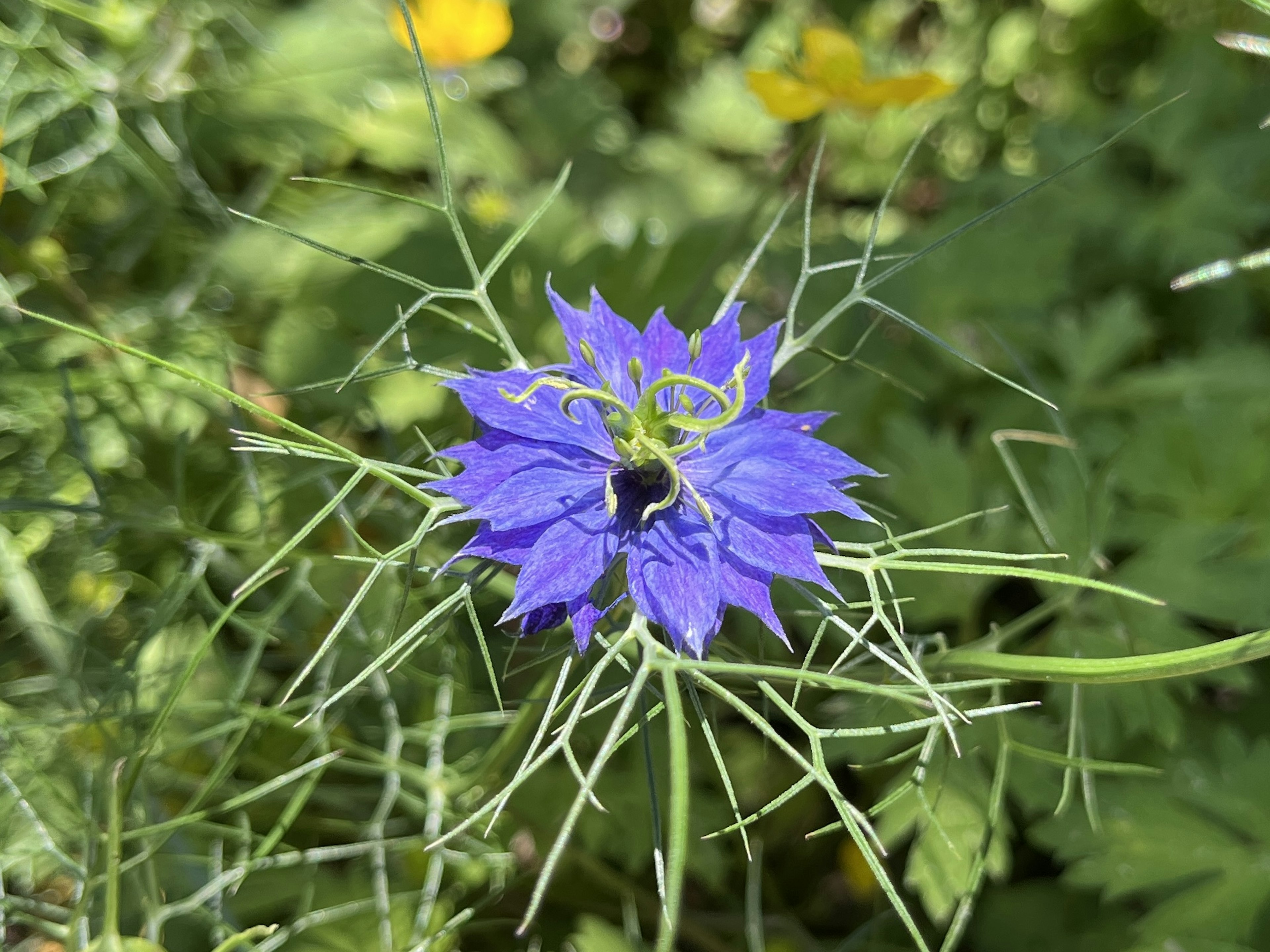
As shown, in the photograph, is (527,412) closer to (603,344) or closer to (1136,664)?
(603,344)

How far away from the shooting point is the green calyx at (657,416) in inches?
28.6

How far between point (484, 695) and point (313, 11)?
1.58 meters

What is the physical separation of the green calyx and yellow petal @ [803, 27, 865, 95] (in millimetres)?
821

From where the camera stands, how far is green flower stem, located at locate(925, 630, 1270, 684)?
708 millimetres

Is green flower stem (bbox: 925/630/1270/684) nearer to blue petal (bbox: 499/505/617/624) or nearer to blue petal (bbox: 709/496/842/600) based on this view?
blue petal (bbox: 709/496/842/600)

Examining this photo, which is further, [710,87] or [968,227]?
[710,87]

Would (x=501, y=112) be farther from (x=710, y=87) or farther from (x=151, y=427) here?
(x=151, y=427)

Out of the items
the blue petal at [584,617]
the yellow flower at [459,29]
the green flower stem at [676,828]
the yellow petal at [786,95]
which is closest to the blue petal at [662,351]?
the blue petal at [584,617]

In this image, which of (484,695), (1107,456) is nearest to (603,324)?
(484,695)

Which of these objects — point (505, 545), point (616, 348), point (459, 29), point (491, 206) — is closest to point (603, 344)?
point (616, 348)

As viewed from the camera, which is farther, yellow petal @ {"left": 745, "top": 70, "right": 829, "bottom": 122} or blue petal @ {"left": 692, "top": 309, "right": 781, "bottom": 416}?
yellow petal @ {"left": 745, "top": 70, "right": 829, "bottom": 122}

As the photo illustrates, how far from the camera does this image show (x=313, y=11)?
201 cm

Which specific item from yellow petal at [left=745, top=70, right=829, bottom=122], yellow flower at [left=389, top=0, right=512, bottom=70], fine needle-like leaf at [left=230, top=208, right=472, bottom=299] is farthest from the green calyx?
yellow flower at [left=389, top=0, right=512, bottom=70]

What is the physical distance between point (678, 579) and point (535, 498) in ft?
0.45
